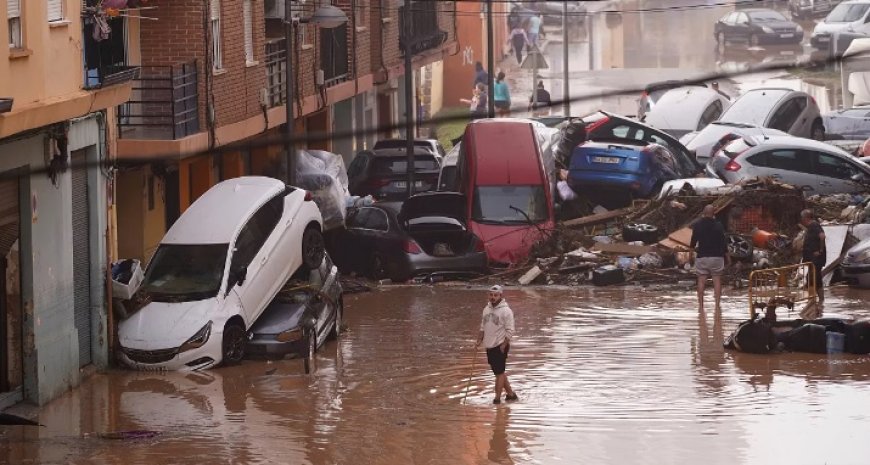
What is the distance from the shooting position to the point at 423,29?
47438mm

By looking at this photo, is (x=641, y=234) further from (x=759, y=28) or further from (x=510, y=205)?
(x=759, y=28)

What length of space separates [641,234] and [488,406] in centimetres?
1103

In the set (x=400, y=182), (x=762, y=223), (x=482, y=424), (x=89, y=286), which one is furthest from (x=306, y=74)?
(x=482, y=424)

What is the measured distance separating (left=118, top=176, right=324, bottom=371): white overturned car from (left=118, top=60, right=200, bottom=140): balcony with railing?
98.7 inches

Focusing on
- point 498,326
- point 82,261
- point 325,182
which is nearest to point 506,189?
point 325,182

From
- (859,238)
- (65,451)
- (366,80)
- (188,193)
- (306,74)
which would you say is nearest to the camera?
(65,451)

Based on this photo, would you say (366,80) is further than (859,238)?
Yes

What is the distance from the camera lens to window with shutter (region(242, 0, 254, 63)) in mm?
31297

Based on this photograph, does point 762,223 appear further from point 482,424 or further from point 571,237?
point 482,424

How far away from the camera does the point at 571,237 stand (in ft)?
96.9

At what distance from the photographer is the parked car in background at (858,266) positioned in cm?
2652

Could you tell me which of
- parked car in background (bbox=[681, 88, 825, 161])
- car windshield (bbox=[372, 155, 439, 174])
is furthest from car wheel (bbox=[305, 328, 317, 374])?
parked car in background (bbox=[681, 88, 825, 161])

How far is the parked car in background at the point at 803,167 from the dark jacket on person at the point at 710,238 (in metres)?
7.55

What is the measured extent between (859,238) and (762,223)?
5.77 ft
